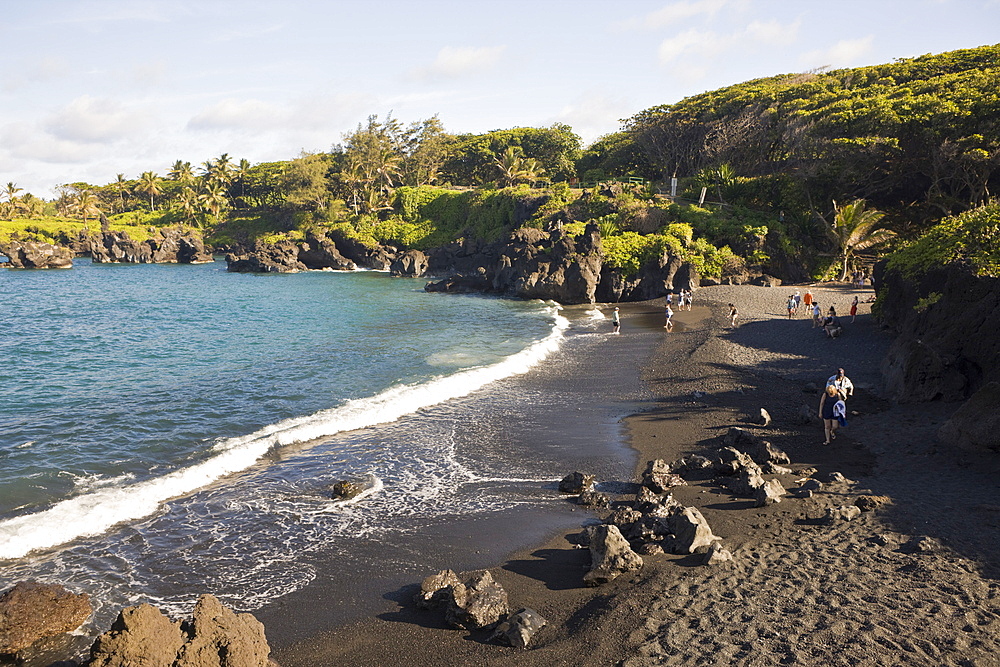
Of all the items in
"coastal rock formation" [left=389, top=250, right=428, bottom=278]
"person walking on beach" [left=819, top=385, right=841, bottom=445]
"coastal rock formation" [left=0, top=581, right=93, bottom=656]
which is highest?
"coastal rock formation" [left=389, top=250, right=428, bottom=278]

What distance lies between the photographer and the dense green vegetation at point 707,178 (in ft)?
122

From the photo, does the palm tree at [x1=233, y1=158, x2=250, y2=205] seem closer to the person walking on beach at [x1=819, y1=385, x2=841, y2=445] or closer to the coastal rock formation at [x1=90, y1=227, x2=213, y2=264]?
the coastal rock formation at [x1=90, y1=227, x2=213, y2=264]

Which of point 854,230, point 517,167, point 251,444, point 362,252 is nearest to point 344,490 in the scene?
point 251,444

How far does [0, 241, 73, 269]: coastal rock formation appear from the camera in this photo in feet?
253

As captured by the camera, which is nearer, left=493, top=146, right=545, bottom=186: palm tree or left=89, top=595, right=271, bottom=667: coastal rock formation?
left=89, top=595, right=271, bottom=667: coastal rock formation

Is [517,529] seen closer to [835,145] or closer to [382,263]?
[835,145]

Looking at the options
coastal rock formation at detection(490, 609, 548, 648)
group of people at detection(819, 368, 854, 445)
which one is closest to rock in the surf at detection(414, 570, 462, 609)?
coastal rock formation at detection(490, 609, 548, 648)

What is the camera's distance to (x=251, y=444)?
15336mm

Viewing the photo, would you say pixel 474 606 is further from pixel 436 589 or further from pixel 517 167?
pixel 517 167

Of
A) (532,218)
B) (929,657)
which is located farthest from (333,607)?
(532,218)

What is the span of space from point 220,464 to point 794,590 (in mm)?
11982

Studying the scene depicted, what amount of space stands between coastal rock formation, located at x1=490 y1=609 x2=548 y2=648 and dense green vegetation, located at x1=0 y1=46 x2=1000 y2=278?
113ft

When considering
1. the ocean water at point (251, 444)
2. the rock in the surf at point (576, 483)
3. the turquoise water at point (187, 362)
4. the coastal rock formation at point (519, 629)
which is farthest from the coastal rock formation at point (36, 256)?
the coastal rock formation at point (519, 629)

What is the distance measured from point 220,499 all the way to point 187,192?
105 meters
